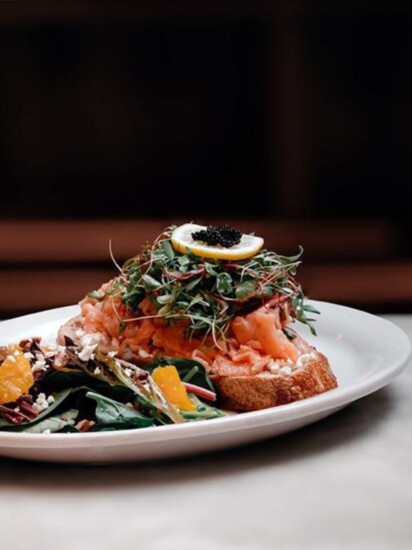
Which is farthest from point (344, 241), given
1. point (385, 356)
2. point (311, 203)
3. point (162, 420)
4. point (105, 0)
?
point (162, 420)

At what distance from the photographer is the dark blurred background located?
15.6ft

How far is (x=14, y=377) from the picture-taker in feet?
6.86

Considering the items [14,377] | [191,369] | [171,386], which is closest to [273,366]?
[191,369]

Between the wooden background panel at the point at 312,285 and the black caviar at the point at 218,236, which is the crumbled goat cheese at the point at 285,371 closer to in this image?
the black caviar at the point at 218,236

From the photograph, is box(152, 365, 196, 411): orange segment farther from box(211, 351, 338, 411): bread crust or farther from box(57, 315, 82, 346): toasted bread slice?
box(57, 315, 82, 346): toasted bread slice

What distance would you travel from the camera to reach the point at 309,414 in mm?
1998

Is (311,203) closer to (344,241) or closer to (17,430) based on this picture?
(344,241)

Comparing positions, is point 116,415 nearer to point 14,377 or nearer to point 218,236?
point 14,377

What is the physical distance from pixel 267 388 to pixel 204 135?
2729mm

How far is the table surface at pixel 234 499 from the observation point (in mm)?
1677

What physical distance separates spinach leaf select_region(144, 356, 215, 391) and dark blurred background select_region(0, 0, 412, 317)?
2403mm

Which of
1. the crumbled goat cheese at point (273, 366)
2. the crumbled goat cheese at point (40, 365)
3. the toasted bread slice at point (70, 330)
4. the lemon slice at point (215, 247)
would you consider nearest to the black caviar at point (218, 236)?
the lemon slice at point (215, 247)

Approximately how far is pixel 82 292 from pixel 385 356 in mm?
2621

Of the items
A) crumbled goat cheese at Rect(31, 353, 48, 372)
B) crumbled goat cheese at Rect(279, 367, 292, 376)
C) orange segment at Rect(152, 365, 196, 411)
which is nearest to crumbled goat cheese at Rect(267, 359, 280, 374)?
crumbled goat cheese at Rect(279, 367, 292, 376)
